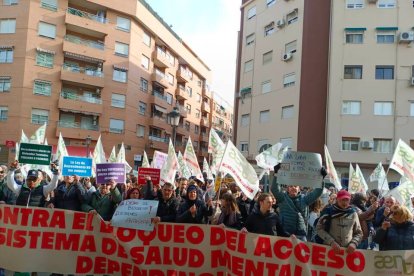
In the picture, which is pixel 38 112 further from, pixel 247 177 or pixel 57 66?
pixel 247 177

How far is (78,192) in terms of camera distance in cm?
854

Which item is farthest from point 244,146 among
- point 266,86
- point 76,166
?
point 76,166

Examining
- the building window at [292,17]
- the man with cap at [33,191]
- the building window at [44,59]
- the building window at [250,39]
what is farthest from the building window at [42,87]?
the man with cap at [33,191]

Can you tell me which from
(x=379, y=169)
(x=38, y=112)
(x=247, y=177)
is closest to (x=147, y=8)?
(x=38, y=112)

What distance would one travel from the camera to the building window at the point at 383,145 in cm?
3256

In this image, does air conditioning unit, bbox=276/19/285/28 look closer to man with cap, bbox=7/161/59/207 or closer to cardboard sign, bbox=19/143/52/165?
cardboard sign, bbox=19/143/52/165

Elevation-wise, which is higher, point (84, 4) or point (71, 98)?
point (84, 4)

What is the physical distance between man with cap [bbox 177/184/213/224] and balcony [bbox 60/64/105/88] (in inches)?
1489

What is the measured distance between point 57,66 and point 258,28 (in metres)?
18.3

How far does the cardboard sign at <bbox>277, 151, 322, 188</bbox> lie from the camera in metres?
7.29

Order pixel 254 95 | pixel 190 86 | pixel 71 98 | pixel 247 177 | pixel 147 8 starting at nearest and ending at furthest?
pixel 247 177
pixel 254 95
pixel 71 98
pixel 147 8
pixel 190 86

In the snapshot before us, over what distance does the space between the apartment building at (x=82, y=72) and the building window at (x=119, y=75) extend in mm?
98

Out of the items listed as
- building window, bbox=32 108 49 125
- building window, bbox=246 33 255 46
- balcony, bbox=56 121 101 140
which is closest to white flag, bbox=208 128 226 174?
building window, bbox=246 33 255 46

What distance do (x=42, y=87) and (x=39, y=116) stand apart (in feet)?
8.62
